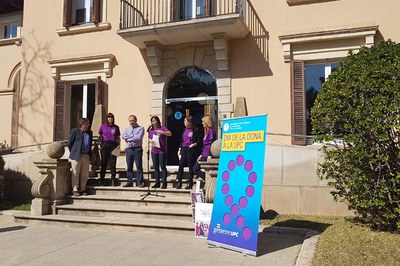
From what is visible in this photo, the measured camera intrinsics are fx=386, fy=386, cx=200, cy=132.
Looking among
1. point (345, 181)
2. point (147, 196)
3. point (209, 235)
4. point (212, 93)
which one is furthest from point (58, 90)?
point (345, 181)

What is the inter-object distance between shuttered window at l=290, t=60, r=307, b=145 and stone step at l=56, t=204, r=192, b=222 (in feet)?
12.6

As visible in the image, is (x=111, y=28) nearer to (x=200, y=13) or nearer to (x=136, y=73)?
(x=136, y=73)

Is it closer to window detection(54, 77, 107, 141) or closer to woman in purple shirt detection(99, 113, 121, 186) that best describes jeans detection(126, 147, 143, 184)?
woman in purple shirt detection(99, 113, 121, 186)

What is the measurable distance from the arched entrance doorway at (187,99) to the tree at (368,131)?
4.88m

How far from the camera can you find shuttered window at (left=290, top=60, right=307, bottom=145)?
32.0 ft

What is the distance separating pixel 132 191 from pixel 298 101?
4.71 m

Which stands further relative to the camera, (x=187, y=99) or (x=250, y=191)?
(x=187, y=99)

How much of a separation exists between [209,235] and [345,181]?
7.83 feet

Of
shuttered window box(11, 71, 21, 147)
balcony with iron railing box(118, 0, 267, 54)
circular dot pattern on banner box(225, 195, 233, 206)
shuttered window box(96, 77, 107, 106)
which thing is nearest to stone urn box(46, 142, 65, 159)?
shuttered window box(96, 77, 107, 106)

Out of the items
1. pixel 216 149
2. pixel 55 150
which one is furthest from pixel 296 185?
pixel 55 150

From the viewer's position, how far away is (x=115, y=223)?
716cm

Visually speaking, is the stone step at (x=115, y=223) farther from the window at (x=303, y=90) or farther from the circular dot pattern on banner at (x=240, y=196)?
the window at (x=303, y=90)

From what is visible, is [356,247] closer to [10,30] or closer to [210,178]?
[210,178]

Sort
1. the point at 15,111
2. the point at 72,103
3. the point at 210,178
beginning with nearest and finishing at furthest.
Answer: the point at 210,178, the point at 72,103, the point at 15,111
